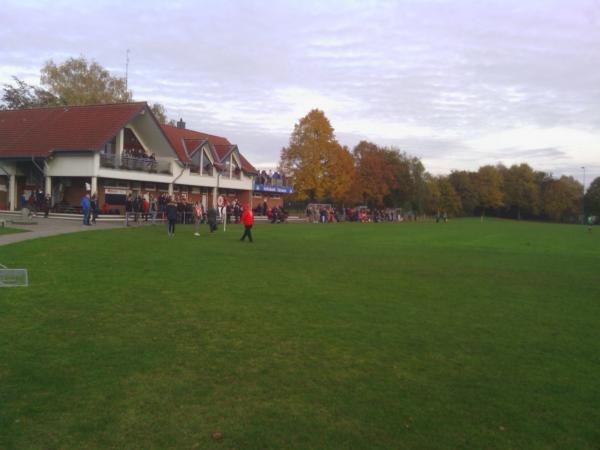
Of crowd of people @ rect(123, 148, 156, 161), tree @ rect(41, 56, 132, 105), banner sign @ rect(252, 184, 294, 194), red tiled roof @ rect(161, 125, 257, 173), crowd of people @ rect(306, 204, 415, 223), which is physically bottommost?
crowd of people @ rect(306, 204, 415, 223)

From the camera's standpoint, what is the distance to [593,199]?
11050 cm

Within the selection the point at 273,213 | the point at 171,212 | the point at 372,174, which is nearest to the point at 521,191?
the point at 372,174

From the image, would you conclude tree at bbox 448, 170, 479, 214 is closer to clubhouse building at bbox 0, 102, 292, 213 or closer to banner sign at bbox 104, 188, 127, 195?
clubhouse building at bbox 0, 102, 292, 213

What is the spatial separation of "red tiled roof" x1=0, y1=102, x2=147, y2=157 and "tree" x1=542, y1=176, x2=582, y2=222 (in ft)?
312

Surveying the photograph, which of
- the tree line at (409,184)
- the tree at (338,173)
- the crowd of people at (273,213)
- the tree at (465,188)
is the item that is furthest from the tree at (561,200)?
the crowd of people at (273,213)

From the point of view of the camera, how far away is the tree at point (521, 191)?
110125mm

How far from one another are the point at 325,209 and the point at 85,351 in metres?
47.5

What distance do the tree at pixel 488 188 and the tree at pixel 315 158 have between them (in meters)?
57.1

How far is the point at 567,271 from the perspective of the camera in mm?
16812

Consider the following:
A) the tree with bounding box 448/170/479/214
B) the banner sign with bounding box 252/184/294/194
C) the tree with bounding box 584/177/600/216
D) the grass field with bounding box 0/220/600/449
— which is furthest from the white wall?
the tree with bounding box 584/177/600/216

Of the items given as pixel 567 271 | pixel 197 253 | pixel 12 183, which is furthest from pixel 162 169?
pixel 567 271

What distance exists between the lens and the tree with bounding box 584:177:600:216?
110m

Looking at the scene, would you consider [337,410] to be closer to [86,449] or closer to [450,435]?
[450,435]

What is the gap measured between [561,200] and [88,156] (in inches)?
3928
